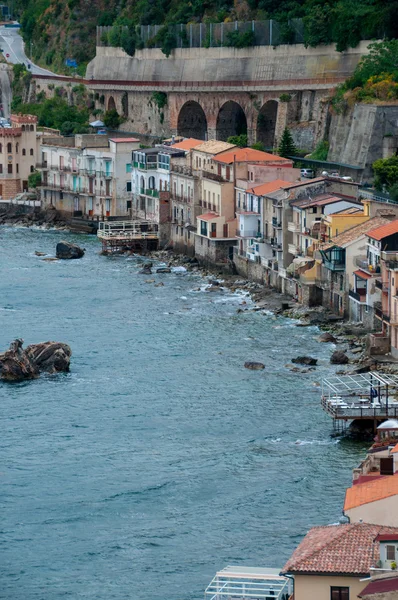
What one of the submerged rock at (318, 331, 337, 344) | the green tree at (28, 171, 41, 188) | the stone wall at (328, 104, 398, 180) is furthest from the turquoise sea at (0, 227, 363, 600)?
the green tree at (28, 171, 41, 188)

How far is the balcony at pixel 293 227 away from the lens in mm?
88625

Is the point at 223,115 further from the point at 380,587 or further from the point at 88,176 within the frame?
the point at 380,587

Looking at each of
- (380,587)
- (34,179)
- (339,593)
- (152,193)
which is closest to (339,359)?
(339,593)

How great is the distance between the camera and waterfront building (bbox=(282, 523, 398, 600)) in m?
38.4

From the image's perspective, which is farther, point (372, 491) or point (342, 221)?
point (342, 221)

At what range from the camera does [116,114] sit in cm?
14225

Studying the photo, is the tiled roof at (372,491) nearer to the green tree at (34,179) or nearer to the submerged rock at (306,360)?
the submerged rock at (306,360)

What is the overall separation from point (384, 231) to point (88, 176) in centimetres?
4422

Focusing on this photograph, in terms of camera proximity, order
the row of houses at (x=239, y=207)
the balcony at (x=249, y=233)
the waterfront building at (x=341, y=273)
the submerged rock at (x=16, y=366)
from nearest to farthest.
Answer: the submerged rock at (x=16, y=366), the row of houses at (x=239, y=207), the waterfront building at (x=341, y=273), the balcony at (x=249, y=233)

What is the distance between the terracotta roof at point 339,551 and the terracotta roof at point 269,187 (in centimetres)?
5157

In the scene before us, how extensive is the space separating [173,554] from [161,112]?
296 feet

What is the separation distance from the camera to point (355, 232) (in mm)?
82062

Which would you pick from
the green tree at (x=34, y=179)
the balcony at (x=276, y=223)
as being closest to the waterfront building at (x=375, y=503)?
the balcony at (x=276, y=223)

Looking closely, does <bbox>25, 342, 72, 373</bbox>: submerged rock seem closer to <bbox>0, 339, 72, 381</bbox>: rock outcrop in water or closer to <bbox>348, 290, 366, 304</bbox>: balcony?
<bbox>0, 339, 72, 381</bbox>: rock outcrop in water
